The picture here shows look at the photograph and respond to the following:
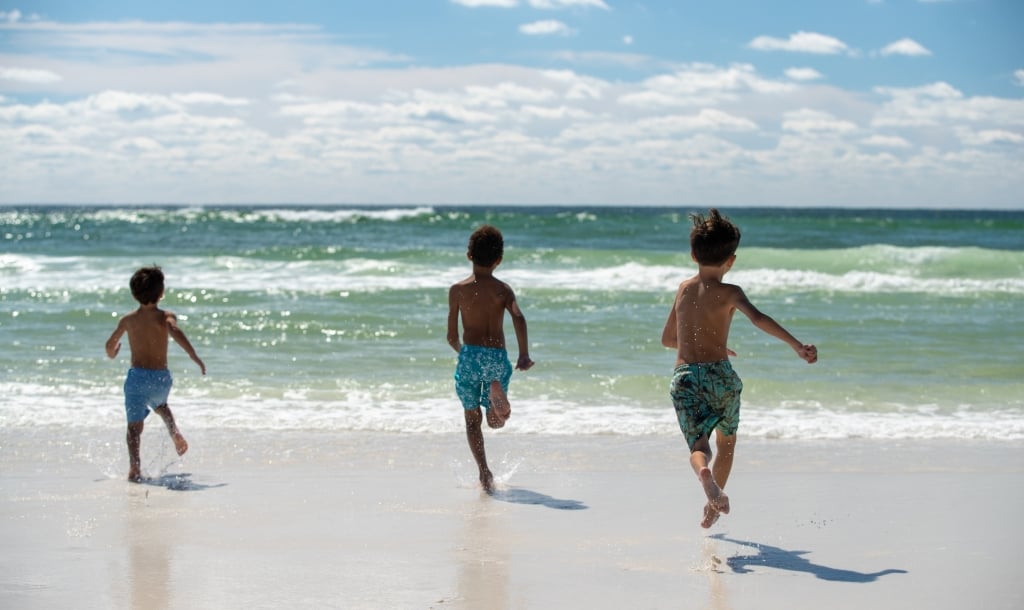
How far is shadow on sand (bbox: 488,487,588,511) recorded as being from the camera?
493 cm

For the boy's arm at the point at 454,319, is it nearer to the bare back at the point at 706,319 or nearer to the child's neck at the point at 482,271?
the child's neck at the point at 482,271

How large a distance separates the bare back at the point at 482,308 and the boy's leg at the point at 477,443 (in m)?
0.41

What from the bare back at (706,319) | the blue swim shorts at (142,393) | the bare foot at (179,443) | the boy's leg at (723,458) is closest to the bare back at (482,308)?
the bare back at (706,319)

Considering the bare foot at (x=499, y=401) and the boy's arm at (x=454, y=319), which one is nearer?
the bare foot at (x=499, y=401)

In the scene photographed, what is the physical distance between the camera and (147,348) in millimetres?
5773

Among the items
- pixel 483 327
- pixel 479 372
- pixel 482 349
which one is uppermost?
pixel 483 327

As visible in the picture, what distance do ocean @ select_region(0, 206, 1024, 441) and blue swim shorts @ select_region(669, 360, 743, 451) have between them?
2555 millimetres

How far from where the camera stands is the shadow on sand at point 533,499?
493cm

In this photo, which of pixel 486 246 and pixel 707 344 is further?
pixel 486 246

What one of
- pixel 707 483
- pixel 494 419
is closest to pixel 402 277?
pixel 494 419

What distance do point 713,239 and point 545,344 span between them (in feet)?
21.4

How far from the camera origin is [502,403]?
16.8ft

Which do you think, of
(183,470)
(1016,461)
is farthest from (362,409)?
(1016,461)

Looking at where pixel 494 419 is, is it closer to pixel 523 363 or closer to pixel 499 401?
pixel 499 401
